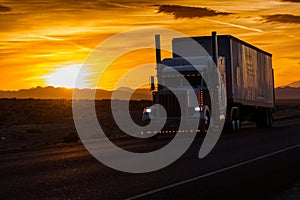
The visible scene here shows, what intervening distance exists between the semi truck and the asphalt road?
9282mm

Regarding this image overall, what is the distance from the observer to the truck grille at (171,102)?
2977 centimetres

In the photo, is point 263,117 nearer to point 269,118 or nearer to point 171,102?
point 269,118

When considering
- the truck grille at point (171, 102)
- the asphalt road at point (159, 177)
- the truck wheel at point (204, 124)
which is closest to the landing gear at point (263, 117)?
the truck wheel at point (204, 124)

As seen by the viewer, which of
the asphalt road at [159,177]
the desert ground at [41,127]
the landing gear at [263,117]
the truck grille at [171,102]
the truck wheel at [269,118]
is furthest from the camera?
the truck wheel at [269,118]

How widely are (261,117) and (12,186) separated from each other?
101ft

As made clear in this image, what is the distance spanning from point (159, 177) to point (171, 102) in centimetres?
1610

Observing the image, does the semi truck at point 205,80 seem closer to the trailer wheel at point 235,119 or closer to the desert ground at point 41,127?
the trailer wheel at point 235,119

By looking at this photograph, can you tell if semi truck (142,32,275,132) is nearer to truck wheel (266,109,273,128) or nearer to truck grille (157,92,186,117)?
truck grille (157,92,186,117)

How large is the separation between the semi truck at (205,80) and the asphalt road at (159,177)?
365 inches

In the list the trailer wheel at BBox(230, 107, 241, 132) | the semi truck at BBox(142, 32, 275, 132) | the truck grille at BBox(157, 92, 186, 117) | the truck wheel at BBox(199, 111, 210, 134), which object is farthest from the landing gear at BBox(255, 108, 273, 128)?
the truck grille at BBox(157, 92, 186, 117)

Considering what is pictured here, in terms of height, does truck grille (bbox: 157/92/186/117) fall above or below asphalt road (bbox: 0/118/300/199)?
above

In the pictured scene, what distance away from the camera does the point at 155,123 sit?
2975cm

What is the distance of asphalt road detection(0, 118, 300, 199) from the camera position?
11.6 meters

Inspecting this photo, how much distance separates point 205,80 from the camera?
30.2m
